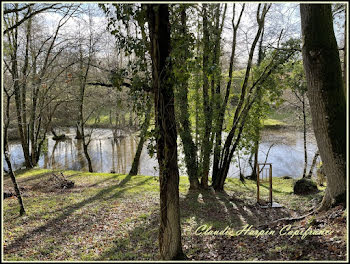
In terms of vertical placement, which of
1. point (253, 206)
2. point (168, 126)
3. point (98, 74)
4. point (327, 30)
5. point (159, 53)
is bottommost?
point (253, 206)

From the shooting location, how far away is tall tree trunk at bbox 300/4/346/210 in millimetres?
4520

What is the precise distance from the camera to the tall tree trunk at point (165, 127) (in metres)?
3.68

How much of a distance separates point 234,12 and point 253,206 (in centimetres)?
764

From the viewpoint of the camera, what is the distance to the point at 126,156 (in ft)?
Result: 69.8

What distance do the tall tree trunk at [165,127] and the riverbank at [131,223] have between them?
0.91 metres

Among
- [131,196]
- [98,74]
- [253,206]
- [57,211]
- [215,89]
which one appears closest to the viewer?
[57,211]

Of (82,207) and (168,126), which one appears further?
(82,207)

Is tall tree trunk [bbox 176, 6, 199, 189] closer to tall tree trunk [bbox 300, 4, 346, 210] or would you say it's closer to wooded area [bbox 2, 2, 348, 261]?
wooded area [bbox 2, 2, 348, 261]

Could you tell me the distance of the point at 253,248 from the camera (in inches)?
186

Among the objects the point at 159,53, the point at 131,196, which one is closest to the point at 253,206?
the point at 131,196

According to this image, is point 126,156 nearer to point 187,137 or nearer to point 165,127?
point 187,137

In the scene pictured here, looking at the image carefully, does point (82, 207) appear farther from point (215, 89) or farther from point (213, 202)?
point (215, 89)

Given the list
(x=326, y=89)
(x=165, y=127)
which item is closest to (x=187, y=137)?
(x=326, y=89)

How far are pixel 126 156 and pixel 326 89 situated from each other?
17978mm
